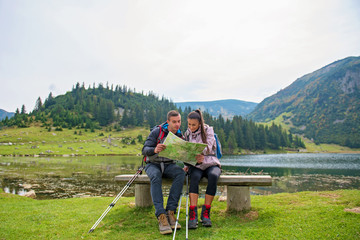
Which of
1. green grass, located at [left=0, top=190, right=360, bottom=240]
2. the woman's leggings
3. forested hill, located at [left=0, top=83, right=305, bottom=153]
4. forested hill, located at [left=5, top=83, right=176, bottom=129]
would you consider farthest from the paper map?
forested hill, located at [left=5, top=83, right=176, bottom=129]

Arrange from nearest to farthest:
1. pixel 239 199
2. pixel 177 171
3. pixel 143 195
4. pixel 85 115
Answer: pixel 177 171, pixel 239 199, pixel 143 195, pixel 85 115

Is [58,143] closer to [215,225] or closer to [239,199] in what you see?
[239,199]

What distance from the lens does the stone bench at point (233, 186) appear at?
5.84m

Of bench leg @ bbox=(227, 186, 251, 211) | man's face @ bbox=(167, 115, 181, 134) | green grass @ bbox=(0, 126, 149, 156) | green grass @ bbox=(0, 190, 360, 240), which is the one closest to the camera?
green grass @ bbox=(0, 190, 360, 240)

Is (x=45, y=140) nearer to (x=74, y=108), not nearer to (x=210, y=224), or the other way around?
(x=74, y=108)

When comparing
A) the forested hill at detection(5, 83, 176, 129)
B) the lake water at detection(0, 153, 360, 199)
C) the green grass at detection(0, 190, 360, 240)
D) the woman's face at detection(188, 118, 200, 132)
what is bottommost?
the lake water at detection(0, 153, 360, 199)

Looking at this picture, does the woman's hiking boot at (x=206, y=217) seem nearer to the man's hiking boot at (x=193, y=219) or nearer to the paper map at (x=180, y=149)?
the man's hiking boot at (x=193, y=219)

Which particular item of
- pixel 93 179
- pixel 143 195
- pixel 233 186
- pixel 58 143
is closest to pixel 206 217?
pixel 233 186

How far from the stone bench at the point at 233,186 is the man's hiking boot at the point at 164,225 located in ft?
3.69

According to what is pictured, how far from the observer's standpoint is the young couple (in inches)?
212

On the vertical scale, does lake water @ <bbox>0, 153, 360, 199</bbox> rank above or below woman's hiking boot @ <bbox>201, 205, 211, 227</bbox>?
below

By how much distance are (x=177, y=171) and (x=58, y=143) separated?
90.7 m

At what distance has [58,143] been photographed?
83.4m

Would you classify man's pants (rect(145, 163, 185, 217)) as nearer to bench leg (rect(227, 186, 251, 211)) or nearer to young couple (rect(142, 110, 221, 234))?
young couple (rect(142, 110, 221, 234))
